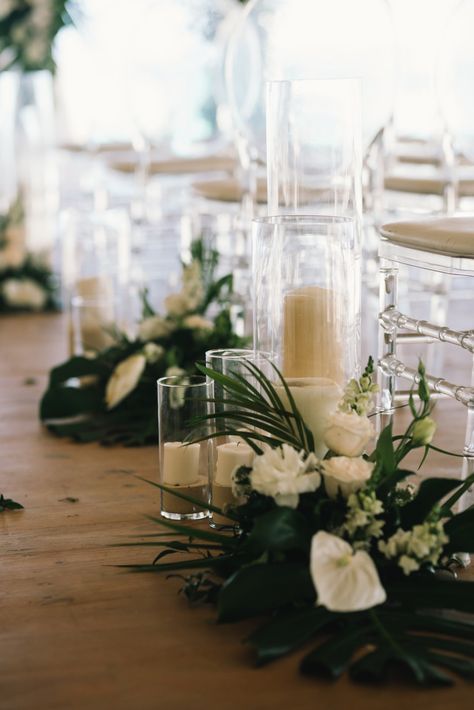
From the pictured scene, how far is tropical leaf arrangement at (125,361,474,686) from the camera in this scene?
4.28 ft

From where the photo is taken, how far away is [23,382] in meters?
3.07

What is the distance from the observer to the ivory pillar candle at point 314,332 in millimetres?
1669

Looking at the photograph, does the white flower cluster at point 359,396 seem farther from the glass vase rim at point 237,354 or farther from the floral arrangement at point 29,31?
the floral arrangement at point 29,31

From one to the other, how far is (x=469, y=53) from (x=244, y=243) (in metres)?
0.92

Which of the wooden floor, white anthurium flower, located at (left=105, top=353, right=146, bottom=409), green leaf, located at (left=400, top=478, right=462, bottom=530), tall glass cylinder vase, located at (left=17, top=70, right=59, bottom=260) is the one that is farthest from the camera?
tall glass cylinder vase, located at (left=17, top=70, right=59, bottom=260)

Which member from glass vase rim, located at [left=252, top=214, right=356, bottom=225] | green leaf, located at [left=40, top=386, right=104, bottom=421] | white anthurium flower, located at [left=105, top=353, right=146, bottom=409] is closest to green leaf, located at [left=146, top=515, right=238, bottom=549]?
glass vase rim, located at [left=252, top=214, right=356, bottom=225]

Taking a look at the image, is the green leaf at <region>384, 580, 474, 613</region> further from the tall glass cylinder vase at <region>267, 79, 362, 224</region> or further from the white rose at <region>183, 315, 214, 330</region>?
the white rose at <region>183, 315, 214, 330</region>

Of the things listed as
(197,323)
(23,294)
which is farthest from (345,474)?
(23,294)

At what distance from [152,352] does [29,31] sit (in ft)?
9.15

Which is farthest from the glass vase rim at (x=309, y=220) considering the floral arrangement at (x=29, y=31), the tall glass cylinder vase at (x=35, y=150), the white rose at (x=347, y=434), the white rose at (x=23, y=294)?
the floral arrangement at (x=29, y=31)

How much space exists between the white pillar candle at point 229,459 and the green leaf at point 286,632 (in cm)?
40

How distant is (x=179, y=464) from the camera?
1.84m

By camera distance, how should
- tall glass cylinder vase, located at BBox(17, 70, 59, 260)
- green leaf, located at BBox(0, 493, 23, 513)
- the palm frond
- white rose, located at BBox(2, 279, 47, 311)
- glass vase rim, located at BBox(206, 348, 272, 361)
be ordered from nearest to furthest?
1. the palm frond
2. glass vase rim, located at BBox(206, 348, 272, 361)
3. green leaf, located at BBox(0, 493, 23, 513)
4. white rose, located at BBox(2, 279, 47, 311)
5. tall glass cylinder vase, located at BBox(17, 70, 59, 260)

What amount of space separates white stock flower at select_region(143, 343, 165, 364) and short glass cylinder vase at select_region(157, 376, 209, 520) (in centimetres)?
67
